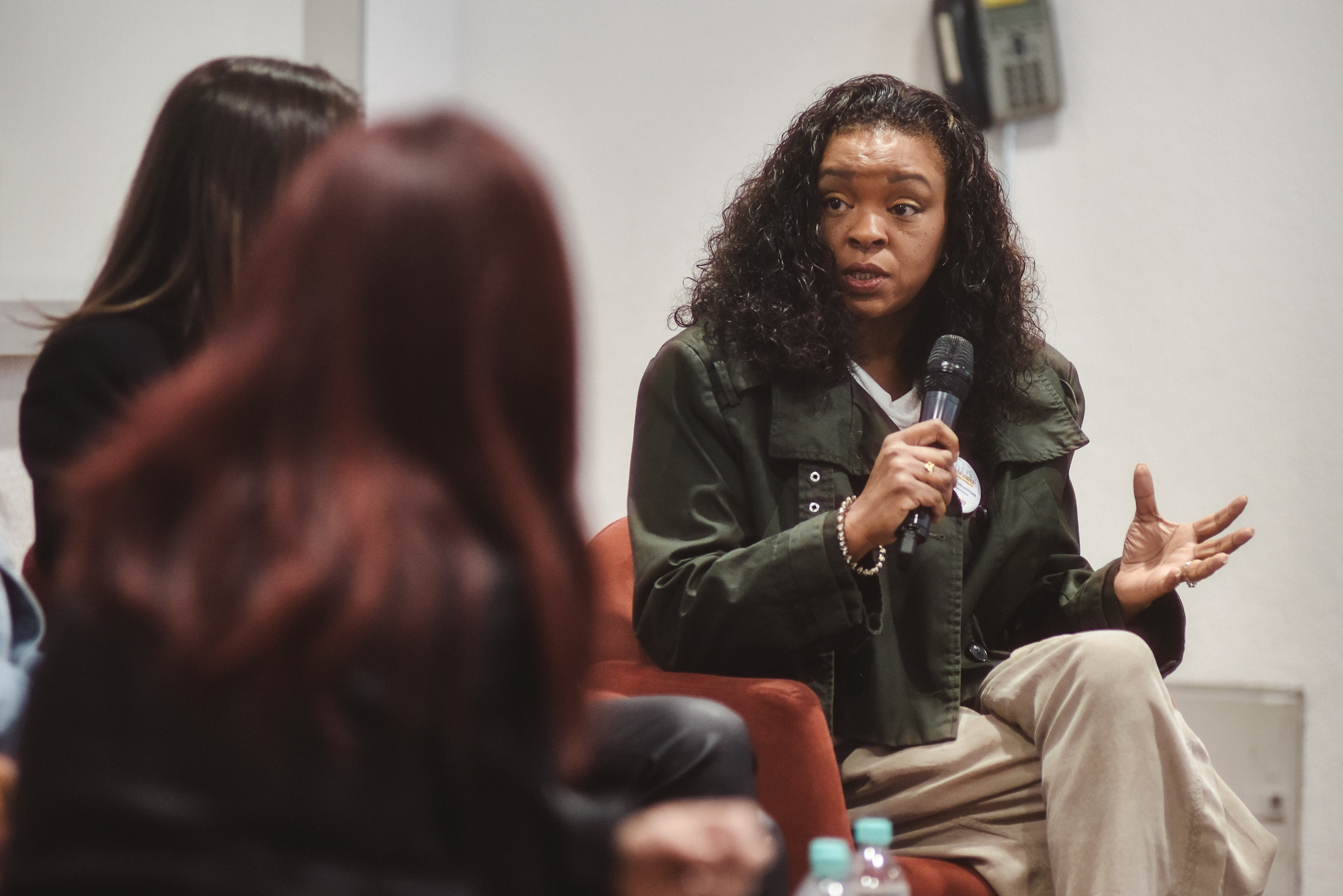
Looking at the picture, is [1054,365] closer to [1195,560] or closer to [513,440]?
[1195,560]

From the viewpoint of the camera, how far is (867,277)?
2014mm

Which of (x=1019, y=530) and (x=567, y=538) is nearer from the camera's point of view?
(x=567, y=538)

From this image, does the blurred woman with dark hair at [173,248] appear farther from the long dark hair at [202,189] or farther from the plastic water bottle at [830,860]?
the plastic water bottle at [830,860]

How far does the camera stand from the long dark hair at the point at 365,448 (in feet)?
2.43

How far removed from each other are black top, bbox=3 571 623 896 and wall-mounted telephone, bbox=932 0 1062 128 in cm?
229

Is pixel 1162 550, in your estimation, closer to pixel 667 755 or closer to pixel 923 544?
pixel 923 544

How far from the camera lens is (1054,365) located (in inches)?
87.3

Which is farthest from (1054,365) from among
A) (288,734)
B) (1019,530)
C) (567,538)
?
(288,734)

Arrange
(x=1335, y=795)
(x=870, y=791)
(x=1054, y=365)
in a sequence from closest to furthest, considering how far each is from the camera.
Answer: (x=870, y=791)
(x=1054, y=365)
(x=1335, y=795)

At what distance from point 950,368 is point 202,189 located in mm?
1016

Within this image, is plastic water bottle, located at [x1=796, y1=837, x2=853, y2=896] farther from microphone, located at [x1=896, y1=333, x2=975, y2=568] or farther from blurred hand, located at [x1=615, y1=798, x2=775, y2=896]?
microphone, located at [x1=896, y1=333, x2=975, y2=568]

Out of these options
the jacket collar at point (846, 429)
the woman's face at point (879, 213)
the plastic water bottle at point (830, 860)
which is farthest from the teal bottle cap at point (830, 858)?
the woman's face at point (879, 213)

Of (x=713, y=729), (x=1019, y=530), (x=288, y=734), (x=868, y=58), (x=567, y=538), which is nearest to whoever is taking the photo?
(x=288, y=734)

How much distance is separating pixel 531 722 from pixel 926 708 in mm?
1145
